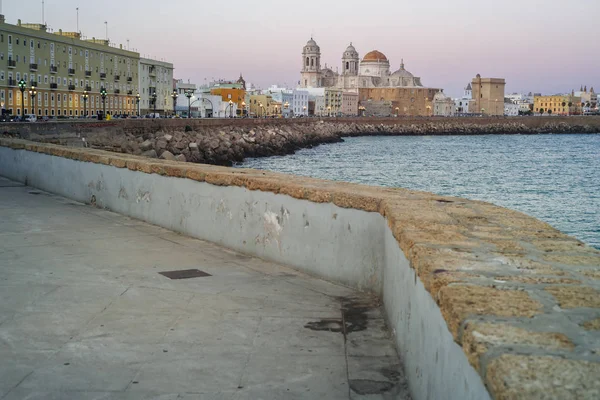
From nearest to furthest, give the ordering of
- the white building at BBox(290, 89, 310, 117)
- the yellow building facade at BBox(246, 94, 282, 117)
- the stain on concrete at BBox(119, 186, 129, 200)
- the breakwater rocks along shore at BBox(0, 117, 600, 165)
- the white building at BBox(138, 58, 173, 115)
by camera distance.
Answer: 1. the stain on concrete at BBox(119, 186, 129, 200)
2. the breakwater rocks along shore at BBox(0, 117, 600, 165)
3. the white building at BBox(138, 58, 173, 115)
4. the yellow building facade at BBox(246, 94, 282, 117)
5. the white building at BBox(290, 89, 310, 117)

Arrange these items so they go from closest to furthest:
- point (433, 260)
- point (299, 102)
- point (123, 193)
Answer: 1. point (433, 260)
2. point (123, 193)
3. point (299, 102)

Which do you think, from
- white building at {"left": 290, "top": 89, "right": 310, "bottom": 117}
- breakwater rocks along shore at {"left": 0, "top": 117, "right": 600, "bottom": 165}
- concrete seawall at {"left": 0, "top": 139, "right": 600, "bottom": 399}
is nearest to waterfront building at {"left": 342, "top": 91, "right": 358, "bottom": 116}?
white building at {"left": 290, "top": 89, "right": 310, "bottom": 117}

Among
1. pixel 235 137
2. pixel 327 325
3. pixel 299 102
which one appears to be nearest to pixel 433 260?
pixel 327 325

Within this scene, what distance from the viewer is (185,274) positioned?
238 inches

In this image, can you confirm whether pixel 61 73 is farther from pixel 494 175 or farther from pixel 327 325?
pixel 327 325

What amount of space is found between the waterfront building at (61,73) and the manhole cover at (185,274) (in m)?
61.6

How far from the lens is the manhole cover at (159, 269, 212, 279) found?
5.96m

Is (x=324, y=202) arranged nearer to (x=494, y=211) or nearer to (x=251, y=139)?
(x=494, y=211)

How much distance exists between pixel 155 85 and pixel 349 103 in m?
97.0

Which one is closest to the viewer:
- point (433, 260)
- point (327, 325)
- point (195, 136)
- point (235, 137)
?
point (433, 260)

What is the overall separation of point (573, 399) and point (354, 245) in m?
3.91

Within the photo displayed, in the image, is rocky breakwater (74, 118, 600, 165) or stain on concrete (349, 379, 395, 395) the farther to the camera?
rocky breakwater (74, 118, 600, 165)

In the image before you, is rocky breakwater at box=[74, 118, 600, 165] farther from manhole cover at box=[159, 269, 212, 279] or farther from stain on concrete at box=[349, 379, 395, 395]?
stain on concrete at box=[349, 379, 395, 395]

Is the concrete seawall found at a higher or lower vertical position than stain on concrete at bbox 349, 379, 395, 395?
higher
